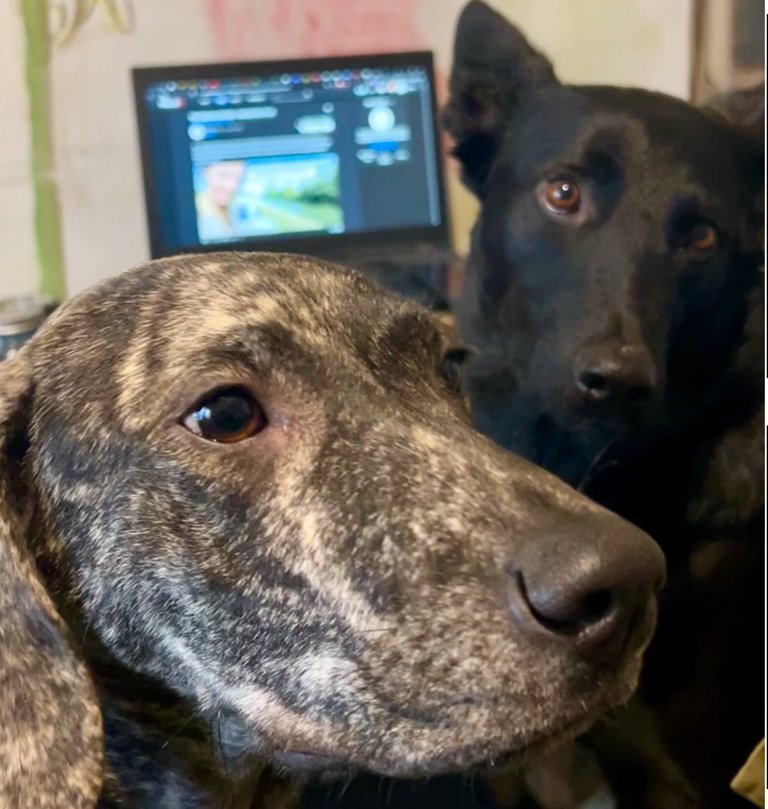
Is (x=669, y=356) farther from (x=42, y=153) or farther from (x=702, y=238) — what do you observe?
(x=42, y=153)

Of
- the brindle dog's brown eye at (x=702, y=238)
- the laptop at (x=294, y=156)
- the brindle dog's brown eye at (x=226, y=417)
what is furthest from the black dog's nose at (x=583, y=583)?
the laptop at (x=294, y=156)

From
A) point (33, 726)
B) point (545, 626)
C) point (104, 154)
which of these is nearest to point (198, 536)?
point (33, 726)

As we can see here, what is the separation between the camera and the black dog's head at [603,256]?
1501 millimetres

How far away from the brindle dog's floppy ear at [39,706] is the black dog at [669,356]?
0.80 m

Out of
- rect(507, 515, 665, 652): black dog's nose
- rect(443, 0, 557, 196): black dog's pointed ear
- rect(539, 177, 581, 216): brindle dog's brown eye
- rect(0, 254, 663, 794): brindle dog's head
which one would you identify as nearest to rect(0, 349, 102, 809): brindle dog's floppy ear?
rect(0, 254, 663, 794): brindle dog's head

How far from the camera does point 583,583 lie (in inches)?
31.4

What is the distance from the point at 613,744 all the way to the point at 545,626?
64cm

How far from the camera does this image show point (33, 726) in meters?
0.96

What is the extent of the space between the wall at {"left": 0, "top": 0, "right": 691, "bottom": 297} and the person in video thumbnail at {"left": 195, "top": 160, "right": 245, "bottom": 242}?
186 millimetres

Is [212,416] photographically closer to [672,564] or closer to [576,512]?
[576,512]

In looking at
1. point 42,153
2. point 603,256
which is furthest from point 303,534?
point 42,153

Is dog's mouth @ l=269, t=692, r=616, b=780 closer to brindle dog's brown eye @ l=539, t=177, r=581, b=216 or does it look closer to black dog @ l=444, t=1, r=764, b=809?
black dog @ l=444, t=1, r=764, b=809

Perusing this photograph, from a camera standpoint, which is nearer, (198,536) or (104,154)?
(198,536)

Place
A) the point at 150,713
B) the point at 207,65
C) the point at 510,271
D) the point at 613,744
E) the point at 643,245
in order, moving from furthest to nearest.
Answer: the point at 207,65 < the point at 510,271 < the point at 643,245 < the point at 613,744 < the point at 150,713
